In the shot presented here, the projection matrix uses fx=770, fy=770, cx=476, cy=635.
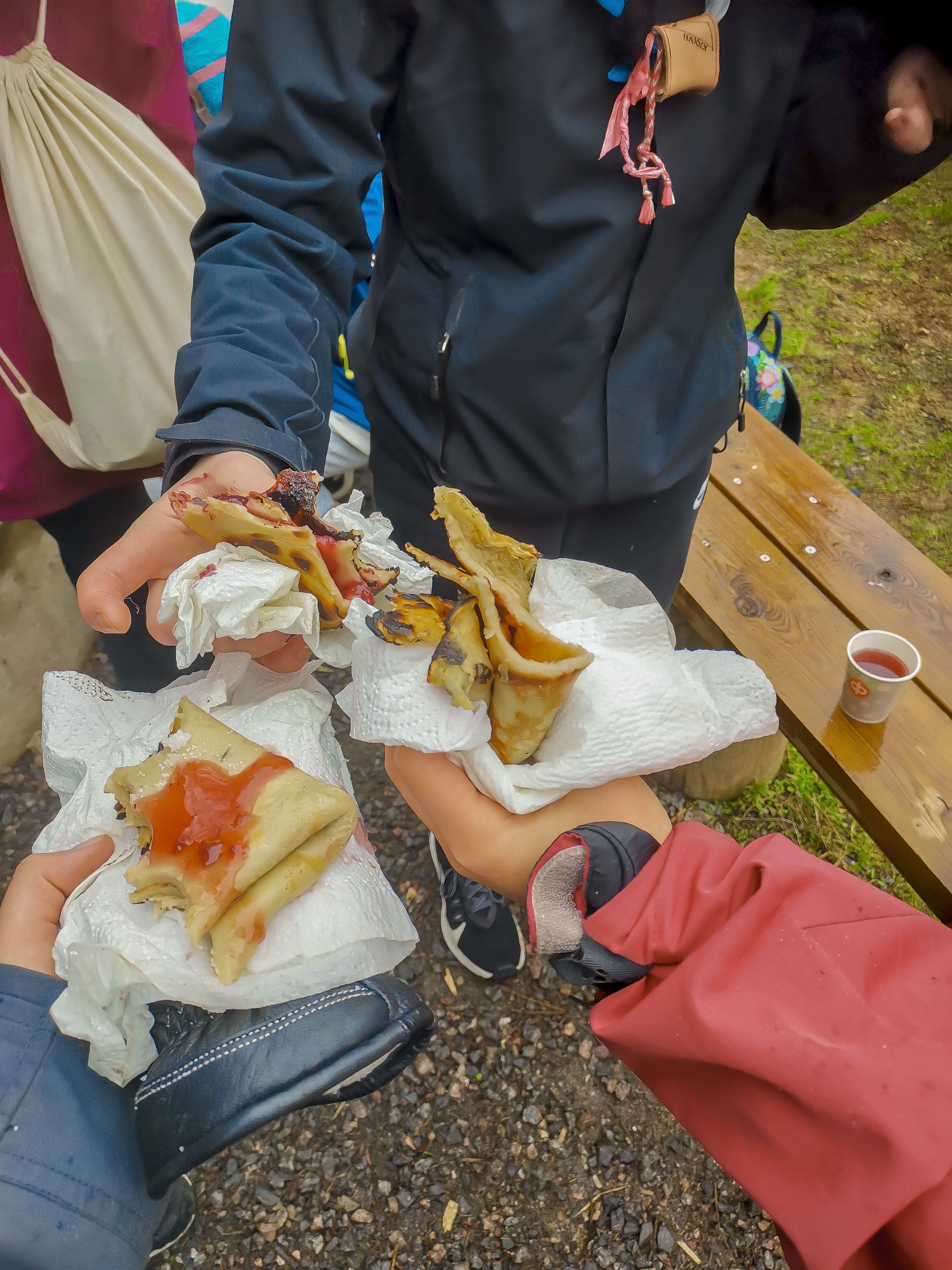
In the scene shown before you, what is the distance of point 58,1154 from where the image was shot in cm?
91

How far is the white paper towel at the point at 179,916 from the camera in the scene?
951 millimetres

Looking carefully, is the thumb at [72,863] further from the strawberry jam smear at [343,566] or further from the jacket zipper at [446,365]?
the jacket zipper at [446,365]

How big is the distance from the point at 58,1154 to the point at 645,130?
1608 mm

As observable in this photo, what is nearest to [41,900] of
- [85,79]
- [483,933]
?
[483,933]

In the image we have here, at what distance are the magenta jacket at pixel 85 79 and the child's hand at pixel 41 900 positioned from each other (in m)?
1.03

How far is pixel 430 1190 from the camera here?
73.3 inches

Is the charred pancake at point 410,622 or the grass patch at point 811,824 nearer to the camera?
the charred pancake at point 410,622

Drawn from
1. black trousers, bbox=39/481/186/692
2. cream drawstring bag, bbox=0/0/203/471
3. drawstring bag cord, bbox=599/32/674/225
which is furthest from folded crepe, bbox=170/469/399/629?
black trousers, bbox=39/481/186/692

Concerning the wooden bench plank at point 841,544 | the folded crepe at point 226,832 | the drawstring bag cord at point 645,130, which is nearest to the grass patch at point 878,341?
the wooden bench plank at point 841,544

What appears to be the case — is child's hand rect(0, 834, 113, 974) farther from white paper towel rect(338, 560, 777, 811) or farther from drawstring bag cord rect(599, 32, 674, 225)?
drawstring bag cord rect(599, 32, 674, 225)

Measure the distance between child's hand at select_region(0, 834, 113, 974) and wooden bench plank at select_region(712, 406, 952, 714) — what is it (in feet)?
6.37

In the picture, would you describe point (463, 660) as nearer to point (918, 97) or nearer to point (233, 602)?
point (233, 602)

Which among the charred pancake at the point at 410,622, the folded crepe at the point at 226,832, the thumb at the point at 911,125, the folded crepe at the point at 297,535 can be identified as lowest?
the folded crepe at the point at 226,832

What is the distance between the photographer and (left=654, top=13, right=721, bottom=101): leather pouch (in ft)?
3.60
